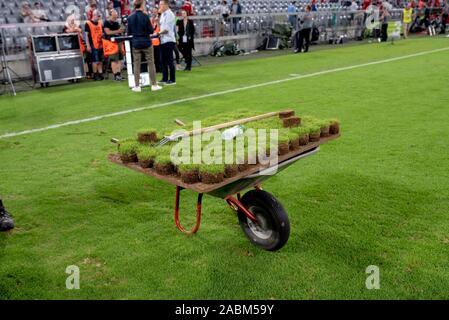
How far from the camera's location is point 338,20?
78.8ft

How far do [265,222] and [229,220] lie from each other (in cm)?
70

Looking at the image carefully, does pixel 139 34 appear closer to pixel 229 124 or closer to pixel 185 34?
pixel 185 34

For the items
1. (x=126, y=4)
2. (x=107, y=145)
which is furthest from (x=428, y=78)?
(x=126, y=4)

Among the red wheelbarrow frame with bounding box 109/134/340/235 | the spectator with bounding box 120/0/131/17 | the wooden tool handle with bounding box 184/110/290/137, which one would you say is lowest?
the red wheelbarrow frame with bounding box 109/134/340/235

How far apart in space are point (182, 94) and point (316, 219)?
22.4 feet

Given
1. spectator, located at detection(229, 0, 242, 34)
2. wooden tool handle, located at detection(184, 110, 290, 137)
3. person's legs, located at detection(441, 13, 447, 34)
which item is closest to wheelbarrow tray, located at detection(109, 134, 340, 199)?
wooden tool handle, located at detection(184, 110, 290, 137)

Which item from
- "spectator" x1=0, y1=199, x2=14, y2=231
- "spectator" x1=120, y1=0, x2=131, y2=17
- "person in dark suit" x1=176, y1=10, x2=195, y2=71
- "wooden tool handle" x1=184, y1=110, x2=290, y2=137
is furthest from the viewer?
"spectator" x1=120, y1=0, x2=131, y2=17

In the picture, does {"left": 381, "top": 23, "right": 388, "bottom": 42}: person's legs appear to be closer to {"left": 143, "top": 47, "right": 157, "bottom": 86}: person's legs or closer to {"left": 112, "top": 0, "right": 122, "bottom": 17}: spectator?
{"left": 112, "top": 0, "right": 122, "bottom": 17}: spectator

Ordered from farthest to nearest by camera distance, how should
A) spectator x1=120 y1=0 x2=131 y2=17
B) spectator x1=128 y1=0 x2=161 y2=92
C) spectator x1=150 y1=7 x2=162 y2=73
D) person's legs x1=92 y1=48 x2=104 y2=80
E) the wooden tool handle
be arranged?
spectator x1=120 y1=0 x2=131 y2=17 < spectator x1=150 y1=7 x2=162 y2=73 < person's legs x1=92 y1=48 x2=104 y2=80 < spectator x1=128 y1=0 x2=161 y2=92 < the wooden tool handle

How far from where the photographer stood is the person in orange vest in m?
12.7

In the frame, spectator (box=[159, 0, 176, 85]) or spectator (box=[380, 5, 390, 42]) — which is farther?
spectator (box=[380, 5, 390, 42])

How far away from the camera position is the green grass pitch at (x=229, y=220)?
323 centimetres

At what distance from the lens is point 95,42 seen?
1281cm

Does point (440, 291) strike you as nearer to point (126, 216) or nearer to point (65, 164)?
point (126, 216)
